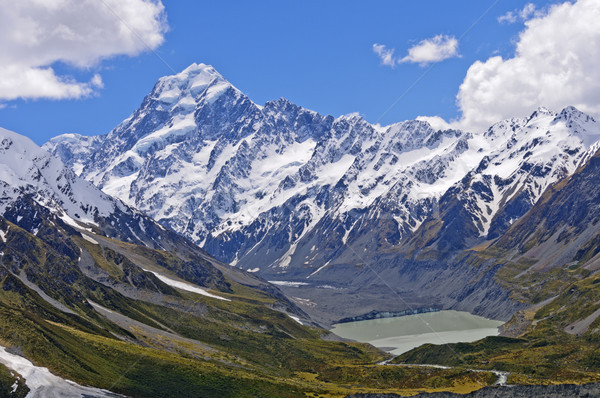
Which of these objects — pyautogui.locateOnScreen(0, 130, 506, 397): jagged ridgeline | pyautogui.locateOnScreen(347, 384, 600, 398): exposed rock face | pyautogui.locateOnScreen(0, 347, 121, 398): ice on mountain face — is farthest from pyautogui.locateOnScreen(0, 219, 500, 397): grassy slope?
pyautogui.locateOnScreen(347, 384, 600, 398): exposed rock face

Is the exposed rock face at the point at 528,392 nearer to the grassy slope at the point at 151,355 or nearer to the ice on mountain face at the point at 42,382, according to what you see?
the grassy slope at the point at 151,355

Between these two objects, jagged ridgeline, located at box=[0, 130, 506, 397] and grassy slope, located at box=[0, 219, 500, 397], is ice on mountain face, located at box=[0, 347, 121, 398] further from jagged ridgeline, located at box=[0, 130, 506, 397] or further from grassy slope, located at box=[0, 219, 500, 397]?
grassy slope, located at box=[0, 219, 500, 397]

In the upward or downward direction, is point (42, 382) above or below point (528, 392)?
Answer: below

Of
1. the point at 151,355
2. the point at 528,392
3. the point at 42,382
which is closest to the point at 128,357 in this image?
the point at 151,355

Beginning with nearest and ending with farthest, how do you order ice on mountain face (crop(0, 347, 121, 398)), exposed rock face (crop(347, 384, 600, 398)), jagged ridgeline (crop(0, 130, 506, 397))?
ice on mountain face (crop(0, 347, 121, 398)) < jagged ridgeline (crop(0, 130, 506, 397)) < exposed rock face (crop(347, 384, 600, 398))

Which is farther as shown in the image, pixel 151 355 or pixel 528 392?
pixel 151 355

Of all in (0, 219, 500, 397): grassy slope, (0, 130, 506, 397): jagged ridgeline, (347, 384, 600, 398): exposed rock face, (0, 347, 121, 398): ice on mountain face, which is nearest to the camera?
(0, 347, 121, 398): ice on mountain face

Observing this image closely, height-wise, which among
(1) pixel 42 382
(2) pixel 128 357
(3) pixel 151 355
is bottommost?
(1) pixel 42 382

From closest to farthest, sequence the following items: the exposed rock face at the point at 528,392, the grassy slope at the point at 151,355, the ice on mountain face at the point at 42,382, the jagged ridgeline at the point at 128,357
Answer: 1. the ice on mountain face at the point at 42,382
2. the jagged ridgeline at the point at 128,357
3. the grassy slope at the point at 151,355
4. the exposed rock face at the point at 528,392

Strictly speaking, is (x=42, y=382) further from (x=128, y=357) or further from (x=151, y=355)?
(x=151, y=355)

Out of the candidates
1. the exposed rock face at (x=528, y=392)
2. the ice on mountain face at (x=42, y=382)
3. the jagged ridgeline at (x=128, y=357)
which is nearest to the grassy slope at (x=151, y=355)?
the jagged ridgeline at (x=128, y=357)

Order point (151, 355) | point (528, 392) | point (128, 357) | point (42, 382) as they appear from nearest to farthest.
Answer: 1. point (42, 382)
2. point (528, 392)
3. point (128, 357)
4. point (151, 355)

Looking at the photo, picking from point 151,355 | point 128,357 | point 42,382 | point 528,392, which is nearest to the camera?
point 42,382
